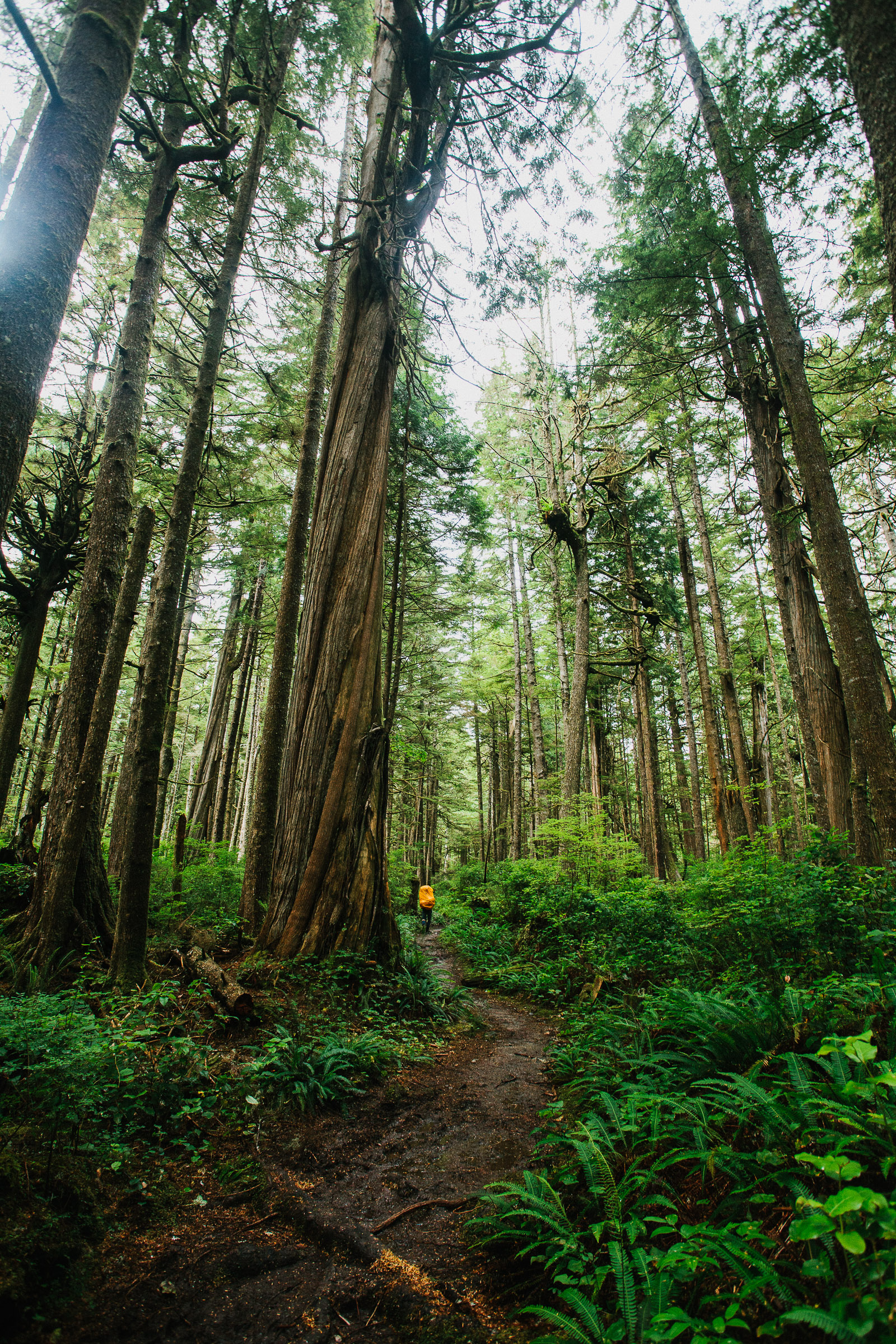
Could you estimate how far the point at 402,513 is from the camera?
25.5 ft

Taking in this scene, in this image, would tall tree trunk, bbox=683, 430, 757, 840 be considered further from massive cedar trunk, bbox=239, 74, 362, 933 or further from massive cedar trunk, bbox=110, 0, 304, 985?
massive cedar trunk, bbox=110, 0, 304, 985

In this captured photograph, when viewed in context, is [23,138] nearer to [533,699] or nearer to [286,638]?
[286,638]

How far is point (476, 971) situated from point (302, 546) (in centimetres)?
691

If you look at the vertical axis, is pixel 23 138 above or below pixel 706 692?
above

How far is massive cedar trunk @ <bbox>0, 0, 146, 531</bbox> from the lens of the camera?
84.1 inches

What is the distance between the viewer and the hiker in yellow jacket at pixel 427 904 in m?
13.9

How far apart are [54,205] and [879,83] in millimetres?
4636

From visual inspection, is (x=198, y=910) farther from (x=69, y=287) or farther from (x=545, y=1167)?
(x=69, y=287)

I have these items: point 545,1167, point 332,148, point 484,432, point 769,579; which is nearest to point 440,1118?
point 545,1167

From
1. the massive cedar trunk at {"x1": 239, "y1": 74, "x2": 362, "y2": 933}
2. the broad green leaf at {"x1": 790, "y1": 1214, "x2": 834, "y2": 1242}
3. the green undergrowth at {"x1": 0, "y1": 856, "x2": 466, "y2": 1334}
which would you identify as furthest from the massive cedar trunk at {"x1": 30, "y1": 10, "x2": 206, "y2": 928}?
the broad green leaf at {"x1": 790, "y1": 1214, "x2": 834, "y2": 1242}

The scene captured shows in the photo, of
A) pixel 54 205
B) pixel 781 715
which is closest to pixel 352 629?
pixel 54 205

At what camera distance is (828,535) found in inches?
212

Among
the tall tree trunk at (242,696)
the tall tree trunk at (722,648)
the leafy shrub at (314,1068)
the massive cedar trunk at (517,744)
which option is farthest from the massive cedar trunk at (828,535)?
the tall tree trunk at (242,696)

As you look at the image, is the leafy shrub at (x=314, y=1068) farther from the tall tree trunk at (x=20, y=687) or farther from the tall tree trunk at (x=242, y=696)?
the tall tree trunk at (x=242, y=696)
